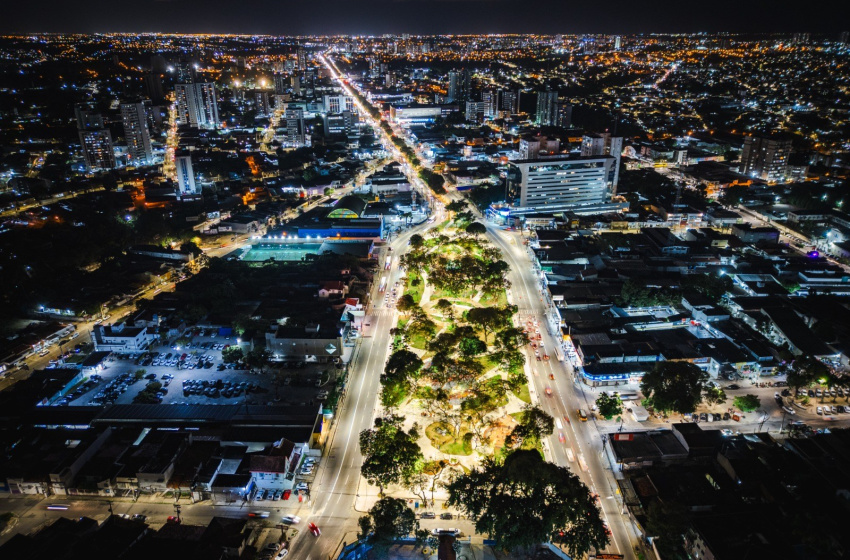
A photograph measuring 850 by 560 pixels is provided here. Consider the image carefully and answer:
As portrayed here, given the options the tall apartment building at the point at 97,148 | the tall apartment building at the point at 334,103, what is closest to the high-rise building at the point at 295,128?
the tall apartment building at the point at 334,103

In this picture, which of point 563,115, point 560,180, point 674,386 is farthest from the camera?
point 563,115

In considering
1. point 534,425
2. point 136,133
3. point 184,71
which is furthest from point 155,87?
point 534,425

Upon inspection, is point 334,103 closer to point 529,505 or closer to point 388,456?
point 388,456

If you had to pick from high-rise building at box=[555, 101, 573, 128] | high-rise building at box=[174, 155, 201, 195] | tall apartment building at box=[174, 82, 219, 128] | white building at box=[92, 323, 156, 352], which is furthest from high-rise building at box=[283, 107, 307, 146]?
white building at box=[92, 323, 156, 352]

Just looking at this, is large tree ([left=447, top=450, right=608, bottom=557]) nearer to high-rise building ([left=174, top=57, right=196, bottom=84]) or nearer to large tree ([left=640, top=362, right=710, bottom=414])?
large tree ([left=640, top=362, right=710, bottom=414])

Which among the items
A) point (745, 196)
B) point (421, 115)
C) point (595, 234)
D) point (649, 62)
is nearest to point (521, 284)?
point (595, 234)
